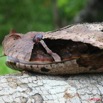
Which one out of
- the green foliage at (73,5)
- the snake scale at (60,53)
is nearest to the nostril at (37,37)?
the snake scale at (60,53)

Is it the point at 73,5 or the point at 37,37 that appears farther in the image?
the point at 73,5

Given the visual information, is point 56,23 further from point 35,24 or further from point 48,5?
point 48,5

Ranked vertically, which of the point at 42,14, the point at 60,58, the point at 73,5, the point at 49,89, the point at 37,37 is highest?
the point at 42,14

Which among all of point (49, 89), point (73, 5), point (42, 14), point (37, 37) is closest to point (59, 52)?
point (37, 37)

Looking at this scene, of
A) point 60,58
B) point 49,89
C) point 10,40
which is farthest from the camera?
point 10,40

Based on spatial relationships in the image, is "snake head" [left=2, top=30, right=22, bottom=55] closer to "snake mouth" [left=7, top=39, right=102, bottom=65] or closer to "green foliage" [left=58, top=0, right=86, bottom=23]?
"snake mouth" [left=7, top=39, right=102, bottom=65]

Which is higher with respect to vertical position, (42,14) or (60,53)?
(42,14)

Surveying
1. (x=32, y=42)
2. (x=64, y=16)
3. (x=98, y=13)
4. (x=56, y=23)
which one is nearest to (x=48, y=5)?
(x=64, y=16)

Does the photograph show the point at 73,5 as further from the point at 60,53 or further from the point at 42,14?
the point at 60,53
